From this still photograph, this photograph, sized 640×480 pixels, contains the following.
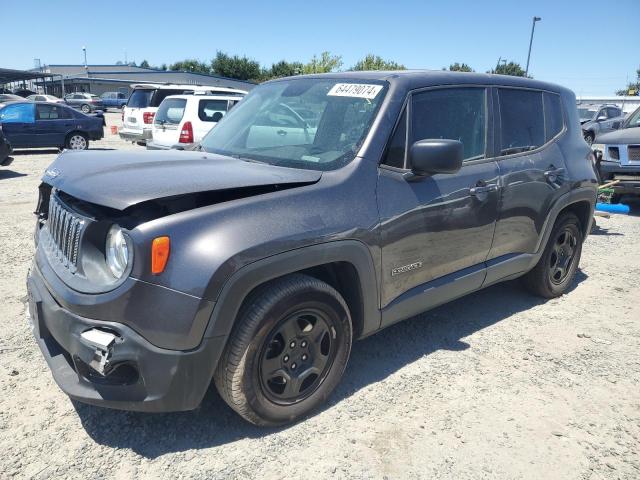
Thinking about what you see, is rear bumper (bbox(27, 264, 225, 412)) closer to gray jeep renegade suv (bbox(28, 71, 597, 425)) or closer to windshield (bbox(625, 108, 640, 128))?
gray jeep renegade suv (bbox(28, 71, 597, 425))

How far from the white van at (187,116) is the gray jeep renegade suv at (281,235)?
7419 mm

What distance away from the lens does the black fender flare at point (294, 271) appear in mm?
2205

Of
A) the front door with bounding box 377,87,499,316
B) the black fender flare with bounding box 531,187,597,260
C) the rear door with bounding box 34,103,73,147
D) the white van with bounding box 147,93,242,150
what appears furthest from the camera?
the rear door with bounding box 34,103,73,147

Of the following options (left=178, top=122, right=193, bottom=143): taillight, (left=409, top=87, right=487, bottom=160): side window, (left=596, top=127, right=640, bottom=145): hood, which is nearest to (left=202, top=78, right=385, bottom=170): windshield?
(left=409, top=87, right=487, bottom=160): side window

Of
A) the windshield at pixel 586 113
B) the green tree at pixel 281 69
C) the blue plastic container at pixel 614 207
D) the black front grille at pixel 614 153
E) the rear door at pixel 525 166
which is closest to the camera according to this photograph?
the rear door at pixel 525 166

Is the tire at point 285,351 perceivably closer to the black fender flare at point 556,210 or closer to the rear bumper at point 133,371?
the rear bumper at point 133,371

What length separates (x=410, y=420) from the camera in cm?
280

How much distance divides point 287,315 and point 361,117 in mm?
1294

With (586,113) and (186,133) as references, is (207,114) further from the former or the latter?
(586,113)

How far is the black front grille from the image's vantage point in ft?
28.7

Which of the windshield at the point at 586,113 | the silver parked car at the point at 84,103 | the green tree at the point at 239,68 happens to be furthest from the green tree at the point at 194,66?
the windshield at the point at 586,113

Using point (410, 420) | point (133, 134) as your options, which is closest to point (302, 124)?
point (410, 420)

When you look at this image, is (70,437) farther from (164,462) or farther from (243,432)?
(243,432)

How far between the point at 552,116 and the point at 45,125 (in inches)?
563
